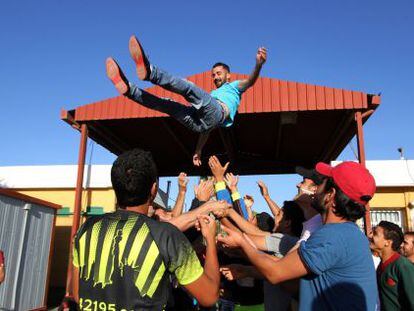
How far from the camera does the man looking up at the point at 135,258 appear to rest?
1.92 meters

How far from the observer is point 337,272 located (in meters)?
2.19

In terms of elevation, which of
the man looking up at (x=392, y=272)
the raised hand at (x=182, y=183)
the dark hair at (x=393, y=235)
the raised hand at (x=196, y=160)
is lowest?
the man looking up at (x=392, y=272)

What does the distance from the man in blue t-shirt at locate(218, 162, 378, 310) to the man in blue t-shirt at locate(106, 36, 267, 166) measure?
253 centimetres

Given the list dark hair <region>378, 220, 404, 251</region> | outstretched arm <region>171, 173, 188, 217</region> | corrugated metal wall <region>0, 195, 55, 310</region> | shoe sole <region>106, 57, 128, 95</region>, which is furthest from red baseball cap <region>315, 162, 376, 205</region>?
corrugated metal wall <region>0, 195, 55, 310</region>

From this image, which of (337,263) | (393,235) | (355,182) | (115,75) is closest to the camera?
(337,263)

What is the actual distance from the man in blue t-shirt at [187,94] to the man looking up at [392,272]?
227cm

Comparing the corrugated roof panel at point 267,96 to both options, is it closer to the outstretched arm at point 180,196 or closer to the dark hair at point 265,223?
the dark hair at point 265,223

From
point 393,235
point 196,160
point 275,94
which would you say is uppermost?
point 275,94

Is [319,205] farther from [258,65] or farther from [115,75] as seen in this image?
[115,75]

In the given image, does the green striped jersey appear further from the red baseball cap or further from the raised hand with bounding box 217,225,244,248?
the red baseball cap

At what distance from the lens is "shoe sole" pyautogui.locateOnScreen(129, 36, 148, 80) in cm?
414

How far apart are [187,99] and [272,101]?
454 centimetres

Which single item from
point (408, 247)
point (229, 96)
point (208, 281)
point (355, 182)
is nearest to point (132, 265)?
point (208, 281)

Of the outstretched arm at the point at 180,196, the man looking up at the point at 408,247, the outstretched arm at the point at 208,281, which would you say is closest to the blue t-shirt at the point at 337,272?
the outstretched arm at the point at 208,281
